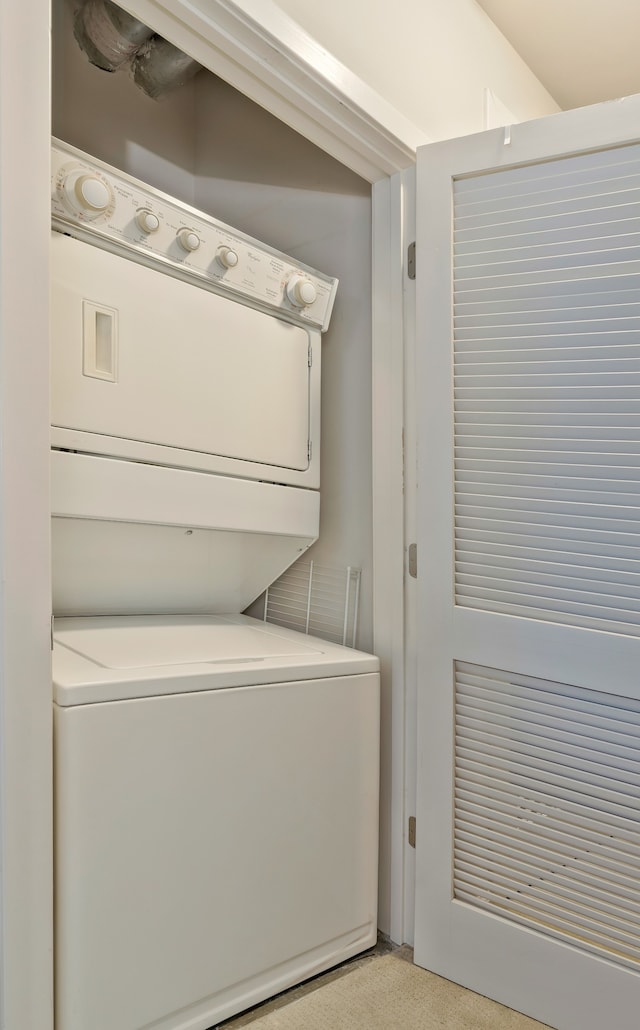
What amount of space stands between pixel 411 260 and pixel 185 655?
1180mm

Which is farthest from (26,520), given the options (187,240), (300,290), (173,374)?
(300,290)

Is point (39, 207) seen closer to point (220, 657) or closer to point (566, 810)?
point (220, 657)

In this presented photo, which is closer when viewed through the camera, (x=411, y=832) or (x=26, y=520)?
(x=26, y=520)

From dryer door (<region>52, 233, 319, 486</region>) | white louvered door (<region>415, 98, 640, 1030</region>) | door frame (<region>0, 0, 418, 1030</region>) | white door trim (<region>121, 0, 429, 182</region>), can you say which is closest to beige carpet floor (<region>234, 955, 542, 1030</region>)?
white louvered door (<region>415, 98, 640, 1030</region>)

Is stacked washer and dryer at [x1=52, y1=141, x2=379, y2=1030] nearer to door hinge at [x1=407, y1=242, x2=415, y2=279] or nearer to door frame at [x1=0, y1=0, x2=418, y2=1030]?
door frame at [x1=0, y1=0, x2=418, y2=1030]

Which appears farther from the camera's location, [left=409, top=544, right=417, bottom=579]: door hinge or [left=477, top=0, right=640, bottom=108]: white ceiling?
[left=477, top=0, right=640, bottom=108]: white ceiling

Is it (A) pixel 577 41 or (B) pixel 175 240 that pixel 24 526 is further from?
(A) pixel 577 41

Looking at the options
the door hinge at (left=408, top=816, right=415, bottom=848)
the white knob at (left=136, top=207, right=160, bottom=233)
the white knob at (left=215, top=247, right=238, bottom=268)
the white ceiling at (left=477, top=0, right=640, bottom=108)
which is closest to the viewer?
the white knob at (left=136, top=207, right=160, bottom=233)

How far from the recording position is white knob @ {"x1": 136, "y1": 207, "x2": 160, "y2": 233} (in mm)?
1510

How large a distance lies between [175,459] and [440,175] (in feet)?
3.19

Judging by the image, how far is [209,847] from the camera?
1.43m

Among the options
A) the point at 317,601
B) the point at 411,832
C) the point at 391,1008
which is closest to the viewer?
the point at 391,1008

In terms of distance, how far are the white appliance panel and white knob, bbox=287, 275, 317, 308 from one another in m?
0.99

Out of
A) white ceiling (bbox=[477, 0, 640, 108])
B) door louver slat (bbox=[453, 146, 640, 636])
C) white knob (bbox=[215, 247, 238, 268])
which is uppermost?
white ceiling (bbox=[477, 0, 640, 108])
